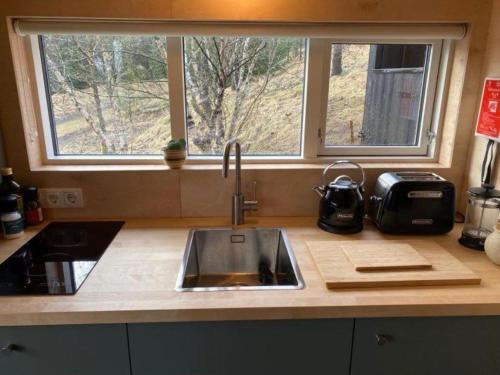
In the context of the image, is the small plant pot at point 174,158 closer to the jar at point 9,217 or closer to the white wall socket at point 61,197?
the white wall socket at point 61,197

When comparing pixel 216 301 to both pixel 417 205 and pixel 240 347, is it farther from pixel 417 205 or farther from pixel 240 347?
pixel 417 205

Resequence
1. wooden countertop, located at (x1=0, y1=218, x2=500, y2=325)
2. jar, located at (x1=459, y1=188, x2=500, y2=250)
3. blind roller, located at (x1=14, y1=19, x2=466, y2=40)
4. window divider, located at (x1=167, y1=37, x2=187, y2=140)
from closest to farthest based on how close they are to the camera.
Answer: wooden countertop, located at (x1=0, y1=218, x2=500, y2=325) → jar, located at (x1=459, y1=188, x2=500, y2=250) → blind roller, located at (x1=14, y1=19, x2=466, y2=40) → window divider, located at (x1=167, y1=37, x2=187, y2=140)

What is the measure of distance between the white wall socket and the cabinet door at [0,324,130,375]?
27.1 inches

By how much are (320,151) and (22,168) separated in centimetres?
134

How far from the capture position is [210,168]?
1.65 metres

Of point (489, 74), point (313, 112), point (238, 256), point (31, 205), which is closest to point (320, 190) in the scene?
point (313, 112)

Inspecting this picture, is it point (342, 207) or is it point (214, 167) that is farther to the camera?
point (214, 167)

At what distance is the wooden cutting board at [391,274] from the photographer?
1143 millimetres

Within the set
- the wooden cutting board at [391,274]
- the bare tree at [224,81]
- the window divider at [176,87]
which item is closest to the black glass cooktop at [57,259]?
the window divider at [176,87]

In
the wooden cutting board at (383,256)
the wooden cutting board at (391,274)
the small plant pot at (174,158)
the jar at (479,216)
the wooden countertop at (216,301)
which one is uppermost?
the small plant pot at (174,158)

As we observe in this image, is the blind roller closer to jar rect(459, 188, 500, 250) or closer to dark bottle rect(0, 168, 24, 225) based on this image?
dark bottle rect(0, 168, 24, 225)

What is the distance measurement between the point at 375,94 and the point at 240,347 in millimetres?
1272

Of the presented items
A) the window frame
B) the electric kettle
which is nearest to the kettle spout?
the electric kettle

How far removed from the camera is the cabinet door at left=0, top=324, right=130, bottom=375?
1.04m
